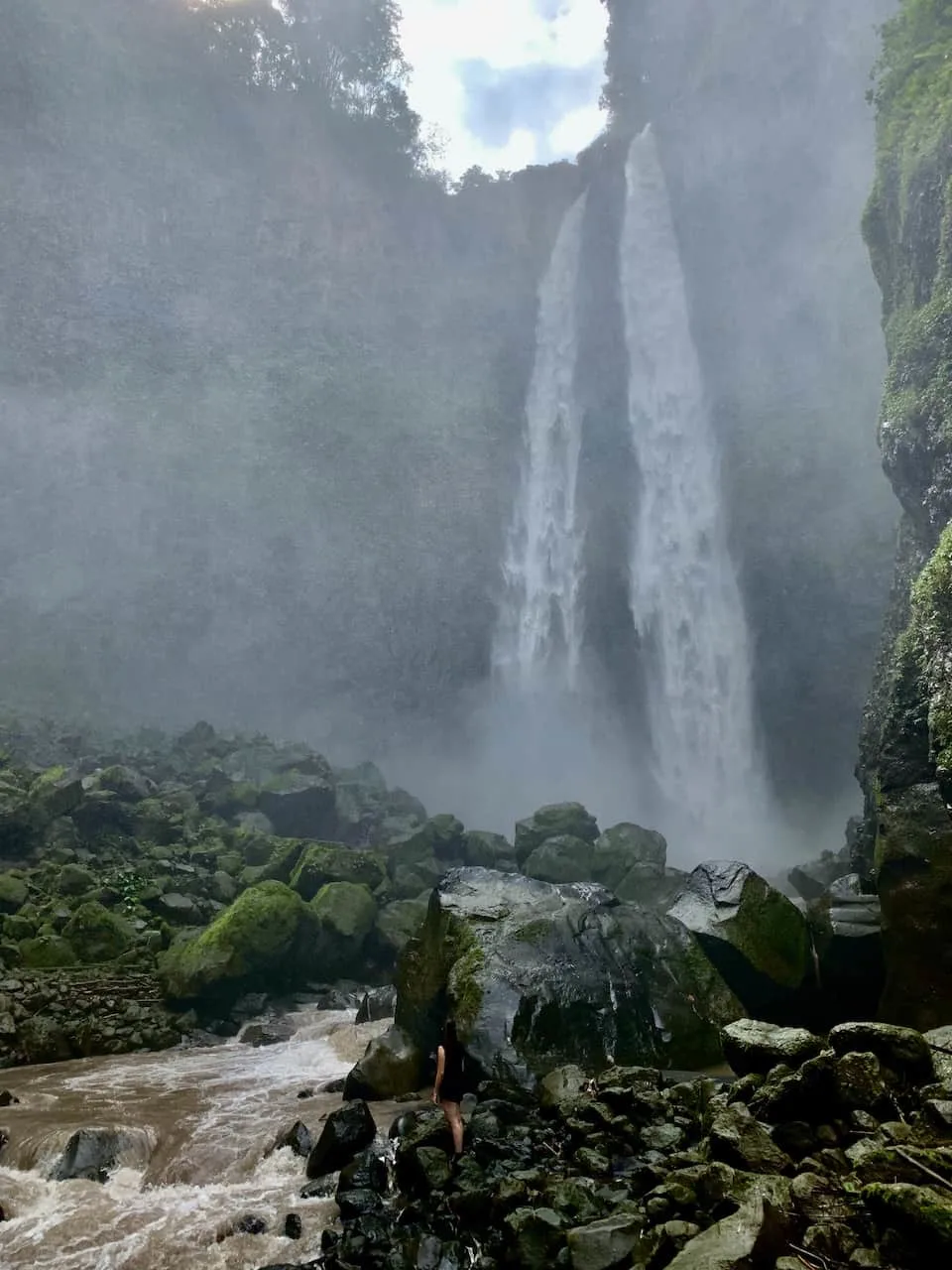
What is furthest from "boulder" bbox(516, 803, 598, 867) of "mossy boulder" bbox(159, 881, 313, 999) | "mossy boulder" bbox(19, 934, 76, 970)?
"mossy boulder" bbox(19, 934, 76, 970)

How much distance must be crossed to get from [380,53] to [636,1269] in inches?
2053

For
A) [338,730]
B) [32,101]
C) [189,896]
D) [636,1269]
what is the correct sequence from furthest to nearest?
[32,101] < [338,730] < [189,896] < [636,1269]

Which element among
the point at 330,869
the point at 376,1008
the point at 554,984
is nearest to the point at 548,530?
the point at 330,869

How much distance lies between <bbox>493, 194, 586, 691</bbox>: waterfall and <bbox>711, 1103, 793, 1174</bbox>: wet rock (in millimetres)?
24362

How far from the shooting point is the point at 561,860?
1505cm

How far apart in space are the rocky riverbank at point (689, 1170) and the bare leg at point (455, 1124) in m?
0.08

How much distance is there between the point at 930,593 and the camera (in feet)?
26.1

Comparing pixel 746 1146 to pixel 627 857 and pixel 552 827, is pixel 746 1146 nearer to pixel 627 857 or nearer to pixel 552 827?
pixel 627 857

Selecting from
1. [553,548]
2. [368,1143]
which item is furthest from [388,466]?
[368,1143]

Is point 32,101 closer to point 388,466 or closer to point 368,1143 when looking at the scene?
point 388,466

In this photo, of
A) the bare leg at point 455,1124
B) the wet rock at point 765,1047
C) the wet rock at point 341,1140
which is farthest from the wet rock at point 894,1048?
the wet rock at point 341,1140

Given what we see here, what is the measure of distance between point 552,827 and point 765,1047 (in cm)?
1184

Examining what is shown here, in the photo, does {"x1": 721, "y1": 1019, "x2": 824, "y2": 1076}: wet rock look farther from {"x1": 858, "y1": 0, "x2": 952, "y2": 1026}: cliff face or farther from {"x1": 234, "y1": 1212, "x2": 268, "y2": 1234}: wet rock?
{"x1": 234, "y1": 1212, "x2": 268, "y2": 1234}: wet rock

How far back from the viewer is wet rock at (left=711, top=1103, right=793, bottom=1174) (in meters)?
3.93
